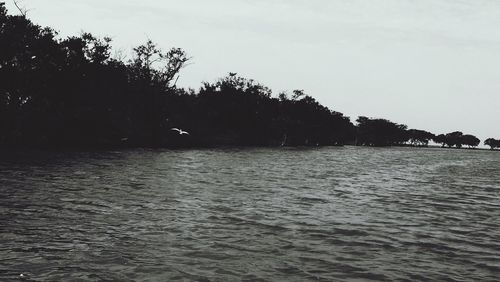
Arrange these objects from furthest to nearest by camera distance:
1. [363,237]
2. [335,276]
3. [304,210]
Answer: [304,210]
[363,237]
[335,276]

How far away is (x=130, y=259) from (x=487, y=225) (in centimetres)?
1384

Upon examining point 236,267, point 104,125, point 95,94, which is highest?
point 95,94

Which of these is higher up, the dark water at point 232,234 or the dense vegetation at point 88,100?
the dense vegetation at point 88,100

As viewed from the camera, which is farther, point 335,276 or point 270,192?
point 270,192

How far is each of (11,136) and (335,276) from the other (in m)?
53.5

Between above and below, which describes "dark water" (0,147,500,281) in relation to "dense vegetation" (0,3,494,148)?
below

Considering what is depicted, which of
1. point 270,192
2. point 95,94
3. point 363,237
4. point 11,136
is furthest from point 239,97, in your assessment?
point 363,237

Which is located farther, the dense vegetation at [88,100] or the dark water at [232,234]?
the dense vegetation at [88,100]

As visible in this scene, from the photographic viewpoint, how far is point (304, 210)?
17562 millimetres

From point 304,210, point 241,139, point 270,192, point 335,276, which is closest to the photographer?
point 335,276

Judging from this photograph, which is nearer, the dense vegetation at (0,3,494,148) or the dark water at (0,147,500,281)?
the dark water at (0,147,500,281)

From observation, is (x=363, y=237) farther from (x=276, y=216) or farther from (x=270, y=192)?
(x=270, y=192)

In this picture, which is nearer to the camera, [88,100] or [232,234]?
[232,234]

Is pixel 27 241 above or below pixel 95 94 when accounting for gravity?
below
